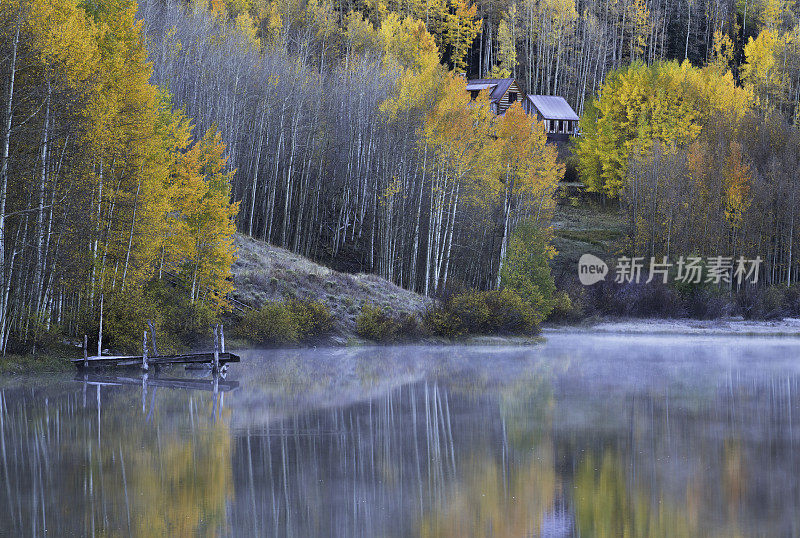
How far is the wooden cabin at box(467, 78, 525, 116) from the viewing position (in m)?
72.4

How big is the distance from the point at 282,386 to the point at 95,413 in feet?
17.1

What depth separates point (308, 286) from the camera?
34.5 metres

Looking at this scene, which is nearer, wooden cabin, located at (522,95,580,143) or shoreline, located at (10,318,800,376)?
shoreline, located at (10,318,800,376)

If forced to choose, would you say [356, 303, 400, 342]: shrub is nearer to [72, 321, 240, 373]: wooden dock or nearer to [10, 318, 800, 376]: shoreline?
[10, 318, 800, 376]: shoreline

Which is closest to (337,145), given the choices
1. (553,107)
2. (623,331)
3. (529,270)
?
(529,270)

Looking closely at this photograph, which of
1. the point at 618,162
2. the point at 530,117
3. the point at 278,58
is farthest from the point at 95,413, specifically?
the point at 618,162

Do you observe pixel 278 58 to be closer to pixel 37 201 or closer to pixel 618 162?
pixel 618 162

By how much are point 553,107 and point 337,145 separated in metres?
32.0

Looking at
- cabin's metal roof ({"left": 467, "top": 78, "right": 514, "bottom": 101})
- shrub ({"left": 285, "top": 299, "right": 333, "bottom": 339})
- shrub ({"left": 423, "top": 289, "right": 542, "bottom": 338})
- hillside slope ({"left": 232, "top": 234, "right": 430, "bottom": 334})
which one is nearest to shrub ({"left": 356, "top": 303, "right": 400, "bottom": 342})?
hillside slope ({"left": 232, "top": 234, "right": 430, "bottom": 334})

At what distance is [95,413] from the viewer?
16750mm

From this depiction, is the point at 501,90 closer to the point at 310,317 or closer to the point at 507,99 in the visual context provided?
the point at 507,99

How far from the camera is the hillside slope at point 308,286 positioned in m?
33.1

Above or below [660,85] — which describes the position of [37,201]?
below

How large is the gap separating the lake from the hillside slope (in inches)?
338
